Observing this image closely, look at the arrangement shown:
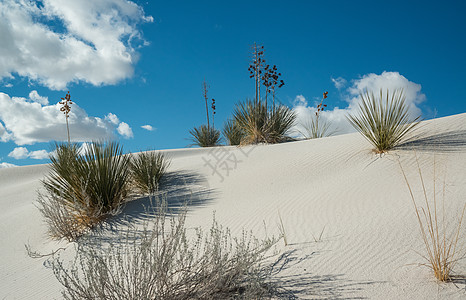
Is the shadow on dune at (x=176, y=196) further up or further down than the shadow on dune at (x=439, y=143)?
further down

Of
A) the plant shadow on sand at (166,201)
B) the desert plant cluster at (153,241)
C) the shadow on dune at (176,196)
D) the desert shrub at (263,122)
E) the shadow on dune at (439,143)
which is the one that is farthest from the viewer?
the desert shrub at (263,122)

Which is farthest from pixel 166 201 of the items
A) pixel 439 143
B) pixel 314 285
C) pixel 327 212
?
pixel 439 143

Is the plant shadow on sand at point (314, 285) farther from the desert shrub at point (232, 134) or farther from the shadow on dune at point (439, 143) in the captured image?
the desert shrub at point (232, 134)

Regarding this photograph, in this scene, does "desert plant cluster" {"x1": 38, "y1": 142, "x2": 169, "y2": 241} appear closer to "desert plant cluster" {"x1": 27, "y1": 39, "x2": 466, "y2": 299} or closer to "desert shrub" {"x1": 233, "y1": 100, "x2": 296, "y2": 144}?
"desert plant cluster" {"x1": 27, "y1": 39, "x2": 466, "y2": 299}

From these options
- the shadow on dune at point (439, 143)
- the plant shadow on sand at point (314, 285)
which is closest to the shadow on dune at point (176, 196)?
the plant shadow on sand at point (314, 285)

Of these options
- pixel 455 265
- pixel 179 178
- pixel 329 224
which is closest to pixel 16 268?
pixel 179 178

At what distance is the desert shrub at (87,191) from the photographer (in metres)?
5.61

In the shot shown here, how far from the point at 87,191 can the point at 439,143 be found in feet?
24.6

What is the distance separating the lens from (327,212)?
4836 millimetres

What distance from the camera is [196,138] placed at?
1748 centimetres

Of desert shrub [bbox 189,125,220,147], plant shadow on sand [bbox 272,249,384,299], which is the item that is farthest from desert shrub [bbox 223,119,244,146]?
plant shadow on sand [bbox 272,249,384,299]

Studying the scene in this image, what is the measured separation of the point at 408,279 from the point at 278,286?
1299 mm

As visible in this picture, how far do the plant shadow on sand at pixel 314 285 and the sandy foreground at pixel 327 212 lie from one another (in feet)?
0.03

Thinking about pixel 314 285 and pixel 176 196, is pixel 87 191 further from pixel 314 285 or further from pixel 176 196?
pixel 314 285
